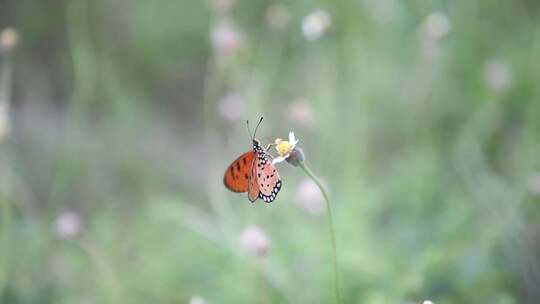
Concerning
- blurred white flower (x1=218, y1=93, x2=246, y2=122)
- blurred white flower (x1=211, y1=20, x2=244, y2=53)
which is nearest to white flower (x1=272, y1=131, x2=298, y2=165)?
blurred white flower (x1=211, y1=20, x2=244, y2=53)

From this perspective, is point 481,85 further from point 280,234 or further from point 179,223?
point 179,223

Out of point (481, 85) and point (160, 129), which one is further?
point (160, 129)

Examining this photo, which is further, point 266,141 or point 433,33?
point 266,141

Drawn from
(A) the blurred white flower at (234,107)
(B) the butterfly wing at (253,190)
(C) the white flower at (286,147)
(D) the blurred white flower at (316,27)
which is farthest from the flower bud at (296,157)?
(A) the blurred white flower at (234,107)

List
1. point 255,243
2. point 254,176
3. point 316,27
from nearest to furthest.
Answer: point 254,176, point 255,243, point 316,27

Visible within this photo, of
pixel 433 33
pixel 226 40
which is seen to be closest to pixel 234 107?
pixel 226 40

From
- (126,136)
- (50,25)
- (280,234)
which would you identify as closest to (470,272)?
(280,234)

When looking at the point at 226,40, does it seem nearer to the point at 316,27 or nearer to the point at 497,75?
the point at 316,27

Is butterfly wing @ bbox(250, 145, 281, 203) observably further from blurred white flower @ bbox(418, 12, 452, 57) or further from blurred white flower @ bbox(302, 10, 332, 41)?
blurred white flower @ bbox(418, 12, 452, 57)
